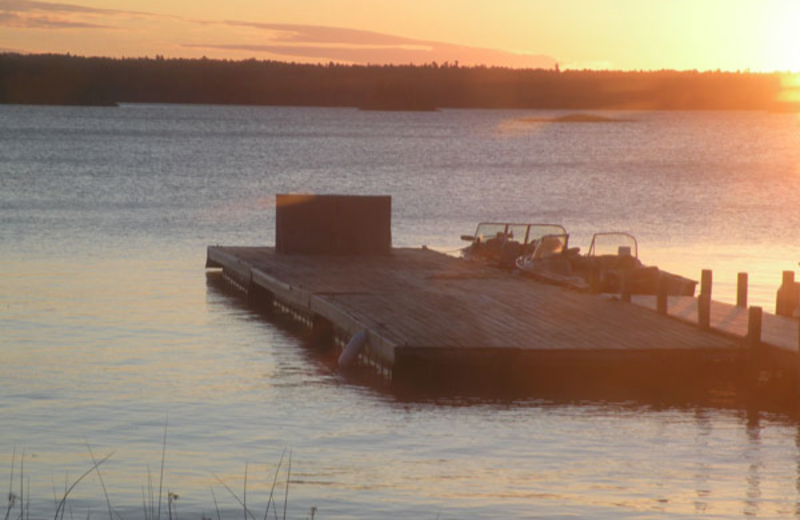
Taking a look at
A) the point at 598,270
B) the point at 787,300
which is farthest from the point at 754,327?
the point at 598,270

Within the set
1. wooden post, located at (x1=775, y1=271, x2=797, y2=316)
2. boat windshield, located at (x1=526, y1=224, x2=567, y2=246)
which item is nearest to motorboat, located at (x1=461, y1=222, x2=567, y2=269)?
boat windshield, located at (x1=526, y1=224, x2=567, y2=246)

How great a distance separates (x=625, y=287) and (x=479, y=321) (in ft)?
11.9

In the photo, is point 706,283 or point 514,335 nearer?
point 514,335

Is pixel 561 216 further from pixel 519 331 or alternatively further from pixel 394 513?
pixel 394 513

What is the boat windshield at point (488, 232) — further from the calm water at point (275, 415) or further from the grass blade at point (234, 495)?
the grass blade at point (234, 495)

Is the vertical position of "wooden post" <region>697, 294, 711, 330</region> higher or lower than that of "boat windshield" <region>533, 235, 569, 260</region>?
lower

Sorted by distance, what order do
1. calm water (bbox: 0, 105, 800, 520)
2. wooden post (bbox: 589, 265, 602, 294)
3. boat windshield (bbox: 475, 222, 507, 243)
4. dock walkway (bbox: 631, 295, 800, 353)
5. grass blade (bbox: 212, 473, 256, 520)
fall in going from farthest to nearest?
boat windshield (bbox: 475, 222, 507, 243)
wooden post (bbox: 589, 265, 602, 294)
dock walkway (bbox: 631, 295, 800, 353)
calm water (bbox: 0, 105, 800, 520)
grass blade (bbox: 212, 473, 256, 520)

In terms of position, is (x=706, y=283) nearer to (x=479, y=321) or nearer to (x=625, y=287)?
(x=625, y=287)

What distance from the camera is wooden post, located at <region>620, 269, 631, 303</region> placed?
23188mm

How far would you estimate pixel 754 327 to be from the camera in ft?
63.0

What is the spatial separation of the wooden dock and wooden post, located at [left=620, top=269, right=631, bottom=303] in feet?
0.42

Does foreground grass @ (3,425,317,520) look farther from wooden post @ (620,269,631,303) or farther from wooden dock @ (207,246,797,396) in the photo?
wooden post @ (620,269,631,303)

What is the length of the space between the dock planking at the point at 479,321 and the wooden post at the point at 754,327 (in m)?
0.16

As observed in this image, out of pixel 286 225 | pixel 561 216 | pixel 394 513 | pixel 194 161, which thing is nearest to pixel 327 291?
pixel 286 225
